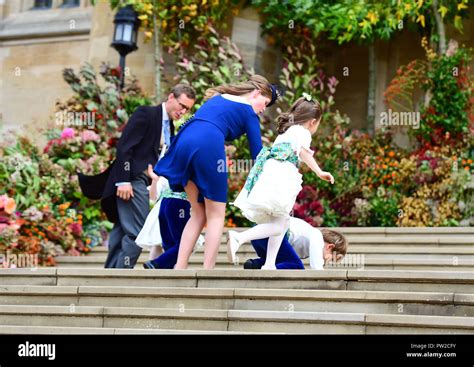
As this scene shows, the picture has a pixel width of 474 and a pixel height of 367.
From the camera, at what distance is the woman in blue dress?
26.0ft

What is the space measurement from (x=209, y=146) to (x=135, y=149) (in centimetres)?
156

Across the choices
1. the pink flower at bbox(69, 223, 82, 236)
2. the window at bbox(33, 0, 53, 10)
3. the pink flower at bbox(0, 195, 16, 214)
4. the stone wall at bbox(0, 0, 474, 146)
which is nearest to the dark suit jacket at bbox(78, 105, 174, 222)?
the pink flower at bbox(0, 195, 16, 214)

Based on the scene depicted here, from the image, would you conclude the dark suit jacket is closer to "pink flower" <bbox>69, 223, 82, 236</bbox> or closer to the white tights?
the white tights

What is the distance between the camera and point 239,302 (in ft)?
23.5

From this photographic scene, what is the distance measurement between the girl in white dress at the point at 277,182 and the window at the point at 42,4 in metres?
11.8

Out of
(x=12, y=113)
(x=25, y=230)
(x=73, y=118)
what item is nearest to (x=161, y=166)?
(x=25, y=230)

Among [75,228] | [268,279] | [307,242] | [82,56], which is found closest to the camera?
[268,279]

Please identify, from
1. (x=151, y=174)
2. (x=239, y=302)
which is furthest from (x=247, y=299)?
(x=151, y=174)

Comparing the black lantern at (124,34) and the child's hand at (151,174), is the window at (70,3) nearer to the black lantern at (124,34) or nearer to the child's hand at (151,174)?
the black lantern at (124,34)

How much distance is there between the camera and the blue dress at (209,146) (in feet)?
26.0

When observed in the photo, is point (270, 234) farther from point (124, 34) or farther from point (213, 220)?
point (124, 34)

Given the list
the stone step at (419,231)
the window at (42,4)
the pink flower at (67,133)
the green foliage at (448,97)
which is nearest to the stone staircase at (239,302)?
the stone step at (419,231)

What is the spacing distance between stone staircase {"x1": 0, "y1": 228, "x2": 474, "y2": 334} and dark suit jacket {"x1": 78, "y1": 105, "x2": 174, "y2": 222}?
1.23 metres
